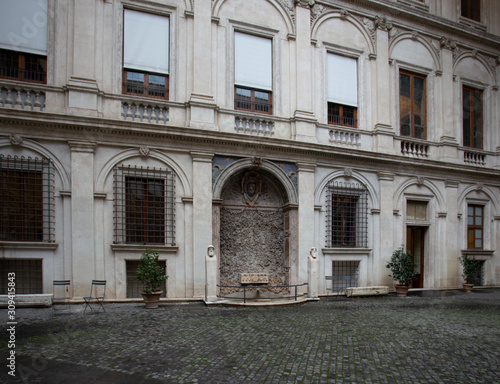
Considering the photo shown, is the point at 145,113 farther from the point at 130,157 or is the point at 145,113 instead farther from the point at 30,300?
the point at 30,300

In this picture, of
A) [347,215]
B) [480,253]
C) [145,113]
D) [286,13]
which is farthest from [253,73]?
[480,253]

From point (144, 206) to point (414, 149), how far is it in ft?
34.2

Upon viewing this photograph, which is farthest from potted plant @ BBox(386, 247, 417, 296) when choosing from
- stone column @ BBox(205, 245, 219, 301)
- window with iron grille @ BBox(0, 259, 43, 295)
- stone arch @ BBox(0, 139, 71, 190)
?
window with iron grille @ BBox(0, 259, 43, 295)

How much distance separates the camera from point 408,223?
15.3 m

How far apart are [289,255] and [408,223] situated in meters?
5.26

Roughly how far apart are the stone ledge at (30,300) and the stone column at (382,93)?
1157 cm

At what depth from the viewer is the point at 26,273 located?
10.5 metres

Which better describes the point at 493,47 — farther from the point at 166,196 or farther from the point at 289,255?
the point at 166,196

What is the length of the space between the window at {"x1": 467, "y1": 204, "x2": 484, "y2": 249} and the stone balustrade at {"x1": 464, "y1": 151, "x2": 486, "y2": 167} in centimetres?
181

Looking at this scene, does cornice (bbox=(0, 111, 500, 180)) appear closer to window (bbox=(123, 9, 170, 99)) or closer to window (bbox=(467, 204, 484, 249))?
window (bbox=(123, 9, 170, 99))

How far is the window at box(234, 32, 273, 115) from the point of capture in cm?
1317

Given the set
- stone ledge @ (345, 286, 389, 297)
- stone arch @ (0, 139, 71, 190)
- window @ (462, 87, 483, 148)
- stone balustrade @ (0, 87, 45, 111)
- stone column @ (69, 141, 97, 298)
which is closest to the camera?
stone balustrade @ (0, 87, 45, 111)

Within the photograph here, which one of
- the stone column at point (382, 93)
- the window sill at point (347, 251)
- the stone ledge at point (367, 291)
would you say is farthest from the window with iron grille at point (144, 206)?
the stone column at point (382, 93)

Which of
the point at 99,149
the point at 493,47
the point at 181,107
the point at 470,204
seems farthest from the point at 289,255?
the point at 493,47
